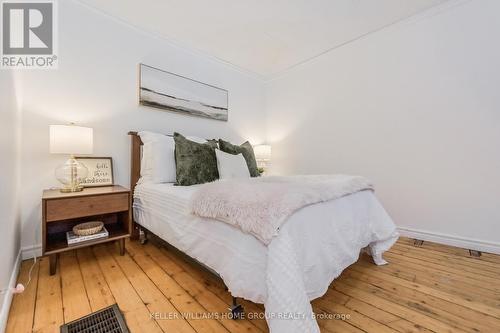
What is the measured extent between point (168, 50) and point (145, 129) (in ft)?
3.51

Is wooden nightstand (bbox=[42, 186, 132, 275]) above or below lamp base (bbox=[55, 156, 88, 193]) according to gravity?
below

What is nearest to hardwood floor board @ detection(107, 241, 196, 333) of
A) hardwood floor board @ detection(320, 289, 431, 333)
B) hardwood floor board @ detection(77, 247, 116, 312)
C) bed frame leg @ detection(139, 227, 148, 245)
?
hardwood floor board @ detection(77, 247, 116, 312)

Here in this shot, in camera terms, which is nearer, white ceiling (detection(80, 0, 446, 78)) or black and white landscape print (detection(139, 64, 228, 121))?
white ceiling (detection(80, 0, 446, 78))

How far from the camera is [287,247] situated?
0.97 meters

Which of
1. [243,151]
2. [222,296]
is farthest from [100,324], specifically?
[243,151]

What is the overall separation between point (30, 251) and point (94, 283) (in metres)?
0.88

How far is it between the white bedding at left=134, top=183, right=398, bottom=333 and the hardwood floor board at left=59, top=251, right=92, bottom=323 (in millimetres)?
589

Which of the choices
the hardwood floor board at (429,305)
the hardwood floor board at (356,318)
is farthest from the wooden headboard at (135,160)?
the hardwood floor board at (429,305)

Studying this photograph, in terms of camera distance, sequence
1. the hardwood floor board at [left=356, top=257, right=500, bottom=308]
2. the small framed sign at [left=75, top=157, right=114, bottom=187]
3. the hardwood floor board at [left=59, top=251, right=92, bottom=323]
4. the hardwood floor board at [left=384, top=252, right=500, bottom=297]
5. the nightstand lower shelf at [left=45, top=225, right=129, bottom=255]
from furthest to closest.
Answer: the small framed sign at [left=75, top=157, right=114, bottom=187], the nightstand lower shelf at [left=45, top=225, right=129, bottom=255], the hardwood floor board at [left=384, top=252, right=500, bottom=297], the hardwood floor board at [left=356, top=257, right=500, bottom=308], the hardwood floor board at [left=59, top=251, right=92, bottom=323]

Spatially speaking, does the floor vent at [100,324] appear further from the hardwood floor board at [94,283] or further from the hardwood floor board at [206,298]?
the hardwood floor board at [206,298]

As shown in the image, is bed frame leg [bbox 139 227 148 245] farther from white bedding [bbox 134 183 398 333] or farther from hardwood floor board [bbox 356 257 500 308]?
hardwood floor board [bbox 356 257 500 308]

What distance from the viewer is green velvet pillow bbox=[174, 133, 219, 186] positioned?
6.82 feet

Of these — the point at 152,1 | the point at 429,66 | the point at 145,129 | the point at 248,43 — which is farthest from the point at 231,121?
A: the point at 429,66

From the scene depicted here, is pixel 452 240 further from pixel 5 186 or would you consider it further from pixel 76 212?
pixel 5 186
